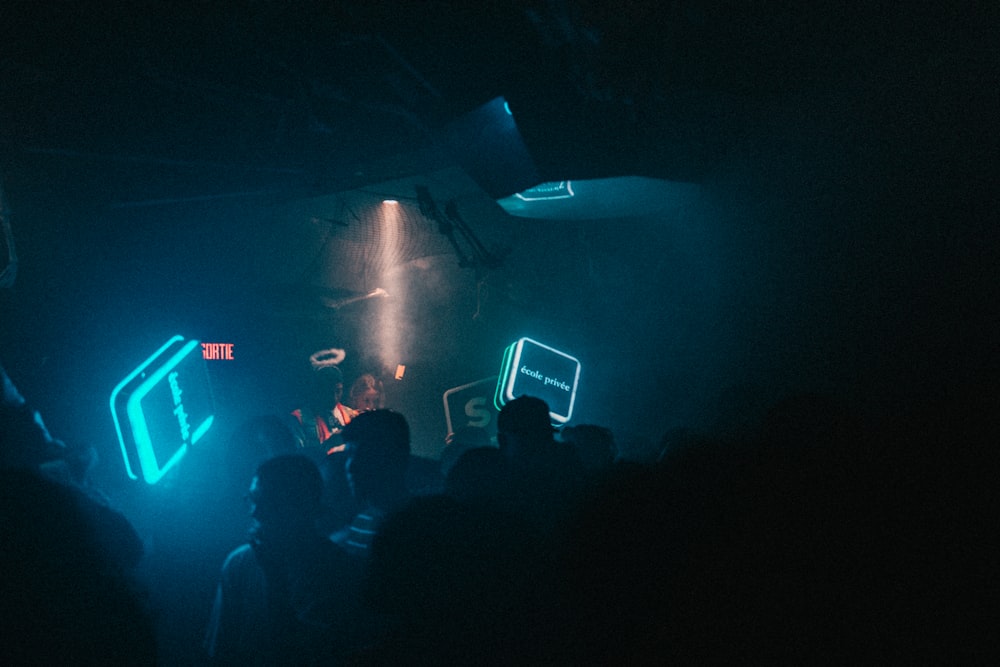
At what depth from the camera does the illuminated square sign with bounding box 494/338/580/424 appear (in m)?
5.96

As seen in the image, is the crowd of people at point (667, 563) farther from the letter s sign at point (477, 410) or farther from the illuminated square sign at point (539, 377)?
the letter s sign at point (477, 410)

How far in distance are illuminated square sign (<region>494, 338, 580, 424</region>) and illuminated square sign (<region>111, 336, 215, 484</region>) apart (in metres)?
2.88

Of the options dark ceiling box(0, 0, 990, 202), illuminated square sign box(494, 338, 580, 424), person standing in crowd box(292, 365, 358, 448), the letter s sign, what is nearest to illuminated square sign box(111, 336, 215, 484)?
dark ceiling box(0, 0, 990, 202)

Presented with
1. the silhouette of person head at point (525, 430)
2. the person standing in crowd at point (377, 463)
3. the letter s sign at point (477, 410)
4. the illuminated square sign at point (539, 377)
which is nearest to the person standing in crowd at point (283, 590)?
the person standing in crowd at point (377, 463)

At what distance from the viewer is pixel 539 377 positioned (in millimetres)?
6137

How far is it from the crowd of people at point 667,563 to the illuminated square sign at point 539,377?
4256mm

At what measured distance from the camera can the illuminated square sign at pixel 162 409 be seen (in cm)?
256

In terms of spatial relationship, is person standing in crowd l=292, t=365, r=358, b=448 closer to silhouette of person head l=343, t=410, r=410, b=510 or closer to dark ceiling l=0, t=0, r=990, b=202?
dark ceiling l=0, t=0, r=990, b=202

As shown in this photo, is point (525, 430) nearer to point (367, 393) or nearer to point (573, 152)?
point (573, 152)

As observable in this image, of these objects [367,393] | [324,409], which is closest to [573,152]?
[367,393]

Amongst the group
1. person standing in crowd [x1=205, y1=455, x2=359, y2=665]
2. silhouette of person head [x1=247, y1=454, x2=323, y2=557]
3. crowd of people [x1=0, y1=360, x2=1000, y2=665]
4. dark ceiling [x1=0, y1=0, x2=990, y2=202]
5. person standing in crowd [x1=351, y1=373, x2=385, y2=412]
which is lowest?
person standing in crowd [x1=351, y1=373, x2=385, y2=412]

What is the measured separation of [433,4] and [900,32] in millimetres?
3014

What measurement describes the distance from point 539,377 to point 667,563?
492 centimetres

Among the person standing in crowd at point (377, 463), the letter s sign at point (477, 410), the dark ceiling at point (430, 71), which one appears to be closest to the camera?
the person standing in crowd at point (377, 463)
